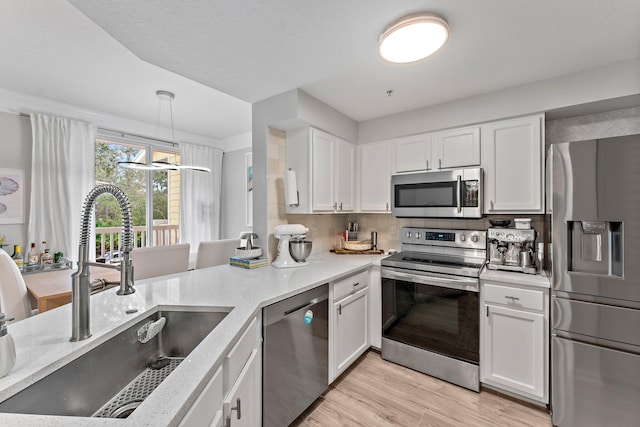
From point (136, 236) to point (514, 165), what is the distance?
4717 mm

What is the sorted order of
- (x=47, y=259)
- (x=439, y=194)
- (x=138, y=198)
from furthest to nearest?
(x=138, y=198), (x=47, y=259), (x=439, y=194)

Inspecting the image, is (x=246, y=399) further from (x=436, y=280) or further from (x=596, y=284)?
(x=596, y=284)

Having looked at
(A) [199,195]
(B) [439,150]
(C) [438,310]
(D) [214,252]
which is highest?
(B) [439,150]

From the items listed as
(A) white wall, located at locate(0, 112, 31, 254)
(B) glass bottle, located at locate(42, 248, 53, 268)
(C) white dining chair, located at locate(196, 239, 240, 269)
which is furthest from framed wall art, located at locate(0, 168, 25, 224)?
(C) white dining chair, located at locate(196, 239, 240, 269)

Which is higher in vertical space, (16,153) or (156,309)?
(16,153)

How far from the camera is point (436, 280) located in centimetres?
211

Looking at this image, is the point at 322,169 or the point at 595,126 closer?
the point at 595,126

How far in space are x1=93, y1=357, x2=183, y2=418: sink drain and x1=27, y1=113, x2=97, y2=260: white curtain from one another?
9.47 ft

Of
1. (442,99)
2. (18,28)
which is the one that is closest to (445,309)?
(442,99)

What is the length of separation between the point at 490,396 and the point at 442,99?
2.39 metres

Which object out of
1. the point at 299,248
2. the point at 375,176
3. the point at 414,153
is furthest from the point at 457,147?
the point at 299,248

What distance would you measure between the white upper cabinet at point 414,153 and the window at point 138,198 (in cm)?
339

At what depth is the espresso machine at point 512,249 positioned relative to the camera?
6.58ft

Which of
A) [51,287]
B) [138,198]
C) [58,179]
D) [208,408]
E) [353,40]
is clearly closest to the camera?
[208,408]
